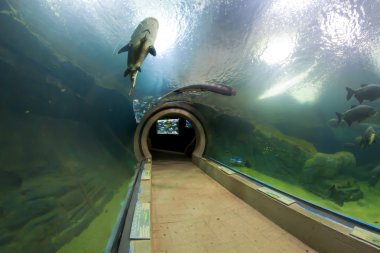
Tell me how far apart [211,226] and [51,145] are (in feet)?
32.0

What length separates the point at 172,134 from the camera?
49.2 ft

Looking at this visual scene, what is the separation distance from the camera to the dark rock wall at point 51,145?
5.59m

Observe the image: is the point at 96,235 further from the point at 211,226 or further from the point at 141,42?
the point at 141,42

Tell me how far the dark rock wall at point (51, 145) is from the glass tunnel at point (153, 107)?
0.06 m

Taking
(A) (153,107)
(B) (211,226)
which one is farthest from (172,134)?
(B) (211,226)

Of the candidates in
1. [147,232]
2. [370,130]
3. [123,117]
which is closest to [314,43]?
[370,130]

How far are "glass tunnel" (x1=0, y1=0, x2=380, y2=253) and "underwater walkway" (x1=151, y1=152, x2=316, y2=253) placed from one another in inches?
2.2

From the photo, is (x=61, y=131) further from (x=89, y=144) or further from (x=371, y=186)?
(x=371, y=186)

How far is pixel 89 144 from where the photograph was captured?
450 inches

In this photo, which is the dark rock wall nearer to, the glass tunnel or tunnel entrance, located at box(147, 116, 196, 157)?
the glass tunnel

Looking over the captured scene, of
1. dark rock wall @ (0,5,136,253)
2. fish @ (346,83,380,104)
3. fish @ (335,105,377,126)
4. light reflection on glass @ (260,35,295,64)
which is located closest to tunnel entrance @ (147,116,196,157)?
dark rock wall @ (0,5,136,253)

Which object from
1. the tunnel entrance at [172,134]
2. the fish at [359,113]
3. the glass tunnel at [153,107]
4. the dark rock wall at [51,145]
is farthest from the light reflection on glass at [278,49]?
the tunnel entrance at [172,134]

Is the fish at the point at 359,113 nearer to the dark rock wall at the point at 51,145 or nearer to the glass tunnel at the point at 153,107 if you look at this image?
the glass tunnel at the point at 153,107

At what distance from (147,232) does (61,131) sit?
11.3m
